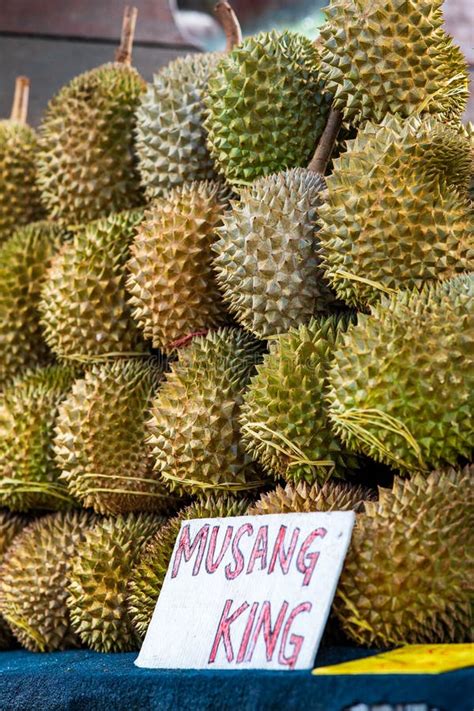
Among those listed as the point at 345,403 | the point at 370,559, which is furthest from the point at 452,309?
the point at 370,559

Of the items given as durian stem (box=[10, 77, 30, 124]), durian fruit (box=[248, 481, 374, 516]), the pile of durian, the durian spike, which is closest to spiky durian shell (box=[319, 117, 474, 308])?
the pile of durian

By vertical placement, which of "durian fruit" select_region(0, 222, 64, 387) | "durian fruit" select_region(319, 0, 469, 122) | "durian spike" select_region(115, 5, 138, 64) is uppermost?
"durian spike" select_region(115, 5, 138, 64)

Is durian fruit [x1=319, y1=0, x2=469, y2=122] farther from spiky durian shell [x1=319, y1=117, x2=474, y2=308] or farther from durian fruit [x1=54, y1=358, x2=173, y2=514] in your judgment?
durian fruit [x1=54, y1=358, x2=173, y2=514]

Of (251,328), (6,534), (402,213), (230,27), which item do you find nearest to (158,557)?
(251,328)

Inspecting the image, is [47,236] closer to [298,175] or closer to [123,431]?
[123,431]

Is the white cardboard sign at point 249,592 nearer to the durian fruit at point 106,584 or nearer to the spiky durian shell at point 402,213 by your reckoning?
the durian fruit at point 106,584

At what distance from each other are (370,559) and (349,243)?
0.55 m

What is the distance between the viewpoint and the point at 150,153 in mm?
2217

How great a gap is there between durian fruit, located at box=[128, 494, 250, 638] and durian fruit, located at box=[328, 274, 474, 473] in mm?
340

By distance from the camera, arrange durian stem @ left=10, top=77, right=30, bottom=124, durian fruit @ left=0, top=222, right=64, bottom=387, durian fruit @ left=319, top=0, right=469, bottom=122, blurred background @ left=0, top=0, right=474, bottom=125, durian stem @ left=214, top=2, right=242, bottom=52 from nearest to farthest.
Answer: durian fruit @ left=319, top=0, right=469, bottom=122, durian stem @ left=214, top=2, right=242, bottom=52, durian fruit @ left=0, top=222, right=64, bottom=387, durian stem @ left=10, top=77, right=30, bottom=124, blurred background @ left=0, top=0, right=474, bottom=125

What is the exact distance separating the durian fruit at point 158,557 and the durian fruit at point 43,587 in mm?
247

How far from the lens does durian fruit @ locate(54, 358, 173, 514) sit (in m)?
2.00

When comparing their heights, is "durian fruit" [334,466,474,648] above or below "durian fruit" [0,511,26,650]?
above

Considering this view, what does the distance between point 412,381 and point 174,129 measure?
100cm
